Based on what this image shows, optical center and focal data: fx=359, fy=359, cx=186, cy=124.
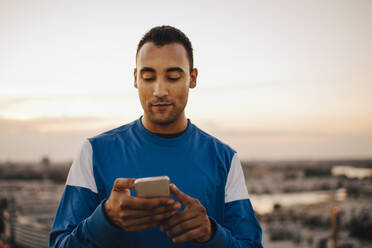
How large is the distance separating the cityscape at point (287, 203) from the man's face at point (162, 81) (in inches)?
640

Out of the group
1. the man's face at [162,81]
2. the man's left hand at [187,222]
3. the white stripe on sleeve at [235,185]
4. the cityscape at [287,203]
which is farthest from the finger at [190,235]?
the cityscape at [287,203]

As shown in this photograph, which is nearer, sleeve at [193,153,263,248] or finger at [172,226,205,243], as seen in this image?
finger at [172,226,205,243]

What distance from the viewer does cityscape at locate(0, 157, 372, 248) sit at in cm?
3725

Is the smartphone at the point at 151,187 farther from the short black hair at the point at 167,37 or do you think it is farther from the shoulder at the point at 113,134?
the short black hair at the point at 167,37

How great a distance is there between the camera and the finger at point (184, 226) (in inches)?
37.9

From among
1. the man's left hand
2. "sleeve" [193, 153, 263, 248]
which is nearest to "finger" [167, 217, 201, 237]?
the man's left hand

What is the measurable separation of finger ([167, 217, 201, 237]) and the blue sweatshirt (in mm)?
142

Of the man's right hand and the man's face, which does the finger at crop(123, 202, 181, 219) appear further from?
the man's face

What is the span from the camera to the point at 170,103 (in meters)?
1.25

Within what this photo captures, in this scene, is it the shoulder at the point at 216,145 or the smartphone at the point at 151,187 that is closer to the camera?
the smartphone at the point at 151,187

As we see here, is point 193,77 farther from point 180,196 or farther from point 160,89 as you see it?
point 180,196

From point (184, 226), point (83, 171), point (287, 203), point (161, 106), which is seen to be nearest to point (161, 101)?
point (161, 106)

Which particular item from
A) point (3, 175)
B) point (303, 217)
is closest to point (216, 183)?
point (303, 217)

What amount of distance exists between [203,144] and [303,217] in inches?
2030
